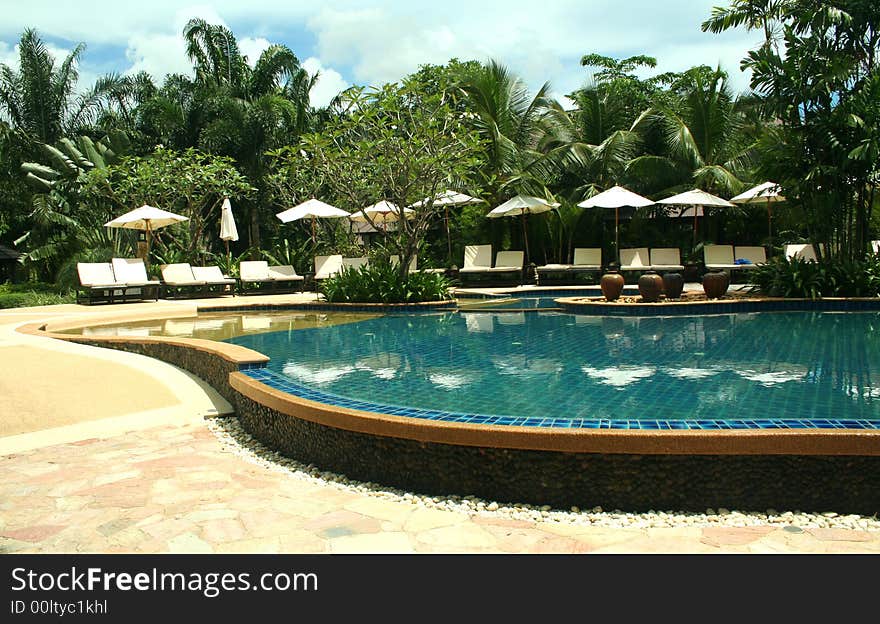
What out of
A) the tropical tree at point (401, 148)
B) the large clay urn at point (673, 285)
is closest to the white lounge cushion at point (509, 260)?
the tropical tree at point (401, 148)

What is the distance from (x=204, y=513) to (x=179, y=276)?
15808 millimetres

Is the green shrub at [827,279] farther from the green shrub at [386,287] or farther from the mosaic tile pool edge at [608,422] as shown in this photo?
the mosaic tile pool edge at [608,422]

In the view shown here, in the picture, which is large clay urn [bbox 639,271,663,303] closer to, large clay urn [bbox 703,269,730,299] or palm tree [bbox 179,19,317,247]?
large clay urn [bbox 703,269,730,299]

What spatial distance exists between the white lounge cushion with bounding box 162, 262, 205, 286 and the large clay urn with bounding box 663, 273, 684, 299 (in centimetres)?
1187

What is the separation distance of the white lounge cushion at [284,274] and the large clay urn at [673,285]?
10603mm

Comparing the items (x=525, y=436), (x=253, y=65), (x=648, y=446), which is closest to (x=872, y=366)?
(x=648, y=446)

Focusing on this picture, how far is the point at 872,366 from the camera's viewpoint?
624 cm

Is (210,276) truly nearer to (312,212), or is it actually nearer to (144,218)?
(144,218)

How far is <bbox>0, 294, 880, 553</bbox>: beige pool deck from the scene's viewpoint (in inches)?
128

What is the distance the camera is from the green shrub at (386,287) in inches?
535

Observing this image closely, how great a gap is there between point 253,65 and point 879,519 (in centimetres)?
2964

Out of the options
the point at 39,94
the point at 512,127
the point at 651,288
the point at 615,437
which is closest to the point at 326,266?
the point at 512,127

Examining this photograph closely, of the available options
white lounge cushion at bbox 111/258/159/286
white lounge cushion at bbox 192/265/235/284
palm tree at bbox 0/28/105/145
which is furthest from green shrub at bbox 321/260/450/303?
palm tree at bbox 0/28/105/145

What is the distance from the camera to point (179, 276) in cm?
1833
